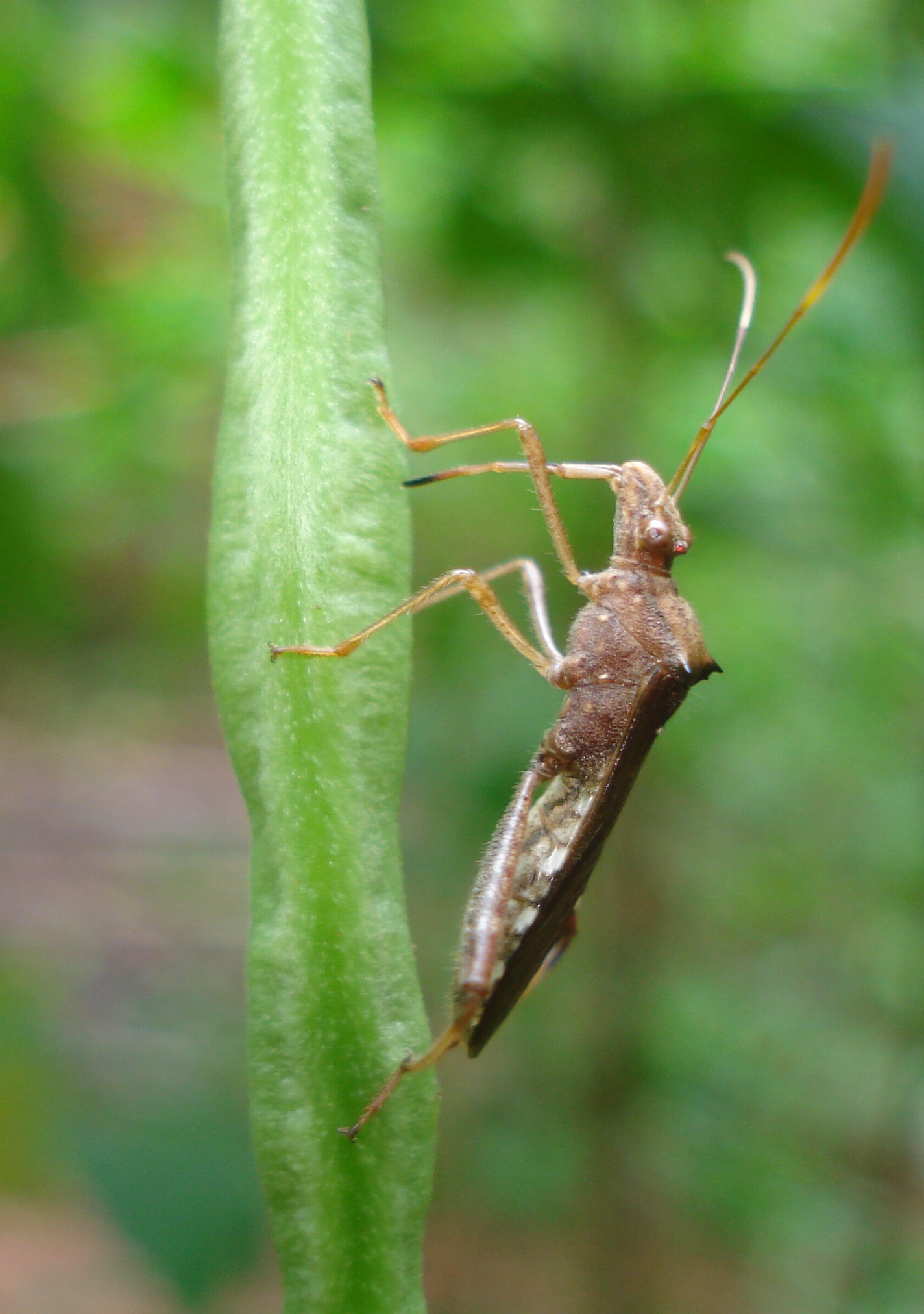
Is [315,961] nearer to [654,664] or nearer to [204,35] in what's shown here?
[654,664]

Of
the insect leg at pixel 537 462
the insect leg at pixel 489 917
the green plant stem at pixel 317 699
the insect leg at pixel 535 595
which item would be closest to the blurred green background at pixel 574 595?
the insect leg at pixel 535 595

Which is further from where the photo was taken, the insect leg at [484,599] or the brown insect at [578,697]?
the insect leg at [484,599]

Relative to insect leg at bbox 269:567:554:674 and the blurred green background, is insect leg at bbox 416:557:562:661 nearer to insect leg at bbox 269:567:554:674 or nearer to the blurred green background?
insect leg at bbox 269:567:554:674

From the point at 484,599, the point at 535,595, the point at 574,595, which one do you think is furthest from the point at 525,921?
the point at 574,595

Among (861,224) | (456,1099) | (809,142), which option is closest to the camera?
(861,224)

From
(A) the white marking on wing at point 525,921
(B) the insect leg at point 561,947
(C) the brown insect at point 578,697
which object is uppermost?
(C) the brown insect at point 578,697

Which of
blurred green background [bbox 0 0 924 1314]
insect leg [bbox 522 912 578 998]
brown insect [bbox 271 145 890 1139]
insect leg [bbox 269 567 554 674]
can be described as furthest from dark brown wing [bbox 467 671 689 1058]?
blurred green background [bbox 0 0 924 1314]

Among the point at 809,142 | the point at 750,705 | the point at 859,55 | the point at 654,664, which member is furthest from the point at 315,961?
the point at 750,705

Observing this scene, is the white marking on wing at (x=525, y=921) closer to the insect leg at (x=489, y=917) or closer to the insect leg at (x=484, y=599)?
the insect leg at (x=489, y=917)
